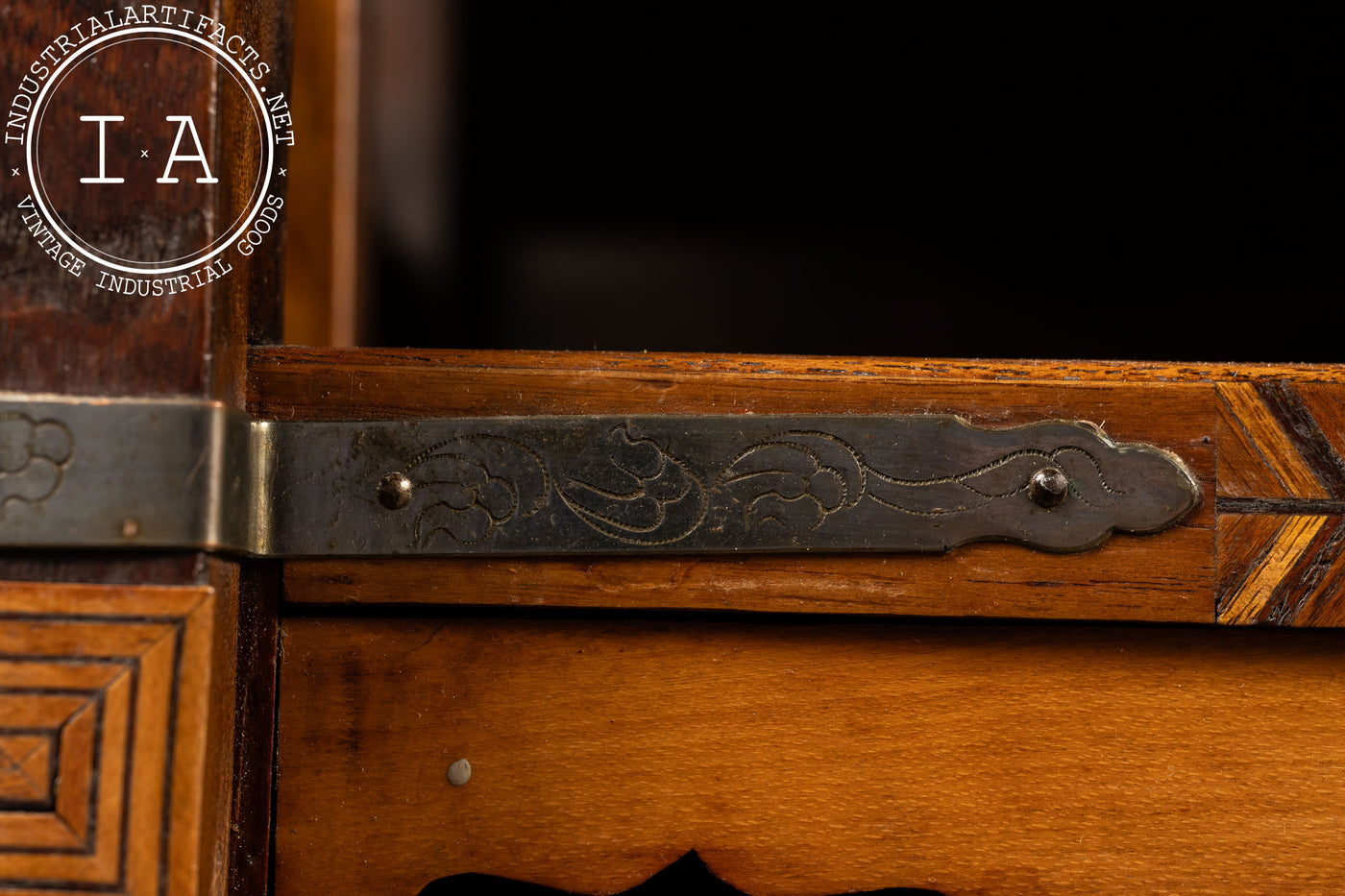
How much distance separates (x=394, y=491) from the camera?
0.46m

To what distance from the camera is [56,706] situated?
1.31ft

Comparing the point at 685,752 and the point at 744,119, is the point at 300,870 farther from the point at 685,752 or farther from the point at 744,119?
the point at 744,119

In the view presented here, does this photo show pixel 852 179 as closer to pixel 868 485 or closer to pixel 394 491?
pixel 868 485

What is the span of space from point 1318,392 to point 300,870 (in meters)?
0.59

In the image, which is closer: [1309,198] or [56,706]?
[56,706]

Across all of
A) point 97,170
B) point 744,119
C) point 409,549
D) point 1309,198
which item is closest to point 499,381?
point 409,549

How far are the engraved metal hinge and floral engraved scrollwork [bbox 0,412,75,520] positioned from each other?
0.28 feet

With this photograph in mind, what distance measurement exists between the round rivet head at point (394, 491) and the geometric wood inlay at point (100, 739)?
0.31 feet

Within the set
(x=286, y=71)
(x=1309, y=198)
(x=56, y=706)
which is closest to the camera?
(x=56, y=706)

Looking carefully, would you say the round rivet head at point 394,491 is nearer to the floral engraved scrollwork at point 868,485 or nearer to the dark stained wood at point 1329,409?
the floral engraved scrollwork at point 868,485
